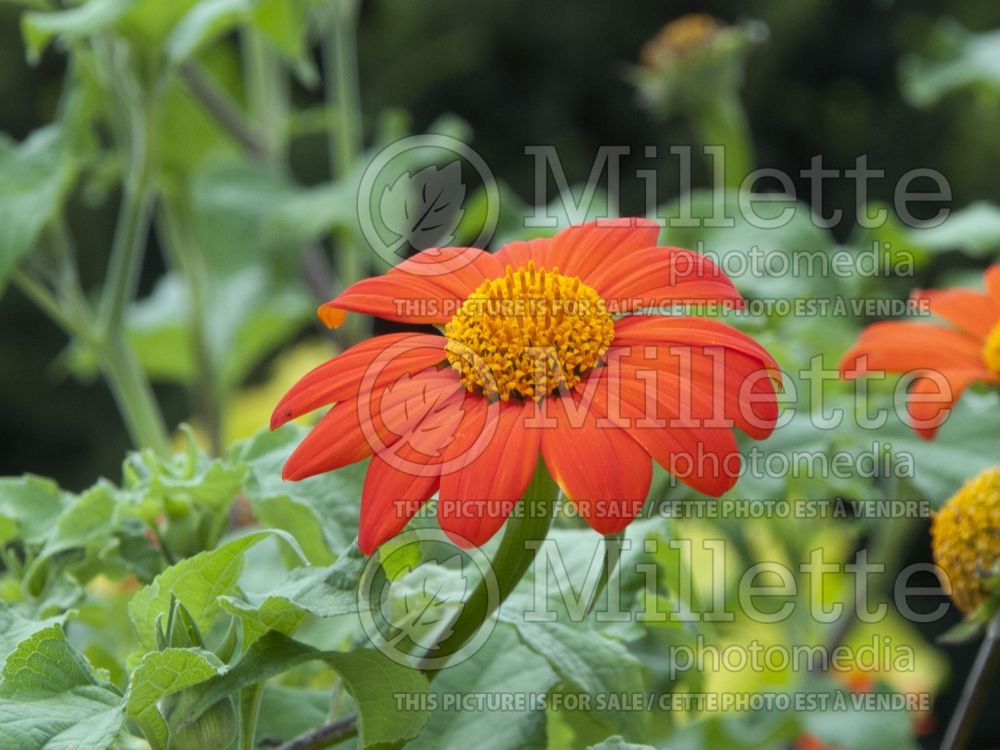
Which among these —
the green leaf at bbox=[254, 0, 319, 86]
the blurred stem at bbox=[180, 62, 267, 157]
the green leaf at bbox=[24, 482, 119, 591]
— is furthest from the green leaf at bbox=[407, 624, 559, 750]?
the blurred stem at bbox=[180, 62, 267, 157]

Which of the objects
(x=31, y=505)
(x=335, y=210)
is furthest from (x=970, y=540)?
(x=335, y=210)

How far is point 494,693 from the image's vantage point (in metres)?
0.33

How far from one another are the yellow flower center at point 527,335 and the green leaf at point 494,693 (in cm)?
8

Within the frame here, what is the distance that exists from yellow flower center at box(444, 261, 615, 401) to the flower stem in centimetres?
13

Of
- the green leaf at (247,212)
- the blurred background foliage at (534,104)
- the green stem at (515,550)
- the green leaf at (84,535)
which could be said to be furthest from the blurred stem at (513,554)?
the blurred background foliage at (534,104)

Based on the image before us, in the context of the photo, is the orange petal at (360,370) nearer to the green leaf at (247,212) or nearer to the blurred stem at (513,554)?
the blurred stem at (513,554)

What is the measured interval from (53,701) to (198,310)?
1.37 ft

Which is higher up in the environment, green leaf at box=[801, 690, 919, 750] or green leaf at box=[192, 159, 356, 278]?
green leaf at box=[192, 159, 356, 278]

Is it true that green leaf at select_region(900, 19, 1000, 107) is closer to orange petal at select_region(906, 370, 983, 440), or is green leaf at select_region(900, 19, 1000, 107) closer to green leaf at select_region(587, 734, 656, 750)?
orange petal at select_region(906, 370, 983, 440)

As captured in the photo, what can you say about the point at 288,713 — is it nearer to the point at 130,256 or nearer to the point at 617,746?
the point at 617,746

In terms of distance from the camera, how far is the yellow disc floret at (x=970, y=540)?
1.07 ft

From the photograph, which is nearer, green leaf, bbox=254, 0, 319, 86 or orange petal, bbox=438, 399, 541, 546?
orange petal, bbox=438, 399, 541, 546

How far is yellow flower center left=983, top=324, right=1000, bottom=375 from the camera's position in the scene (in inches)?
14.9

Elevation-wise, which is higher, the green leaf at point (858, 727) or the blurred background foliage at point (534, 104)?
the blurred background foliage at point (534, 104)
